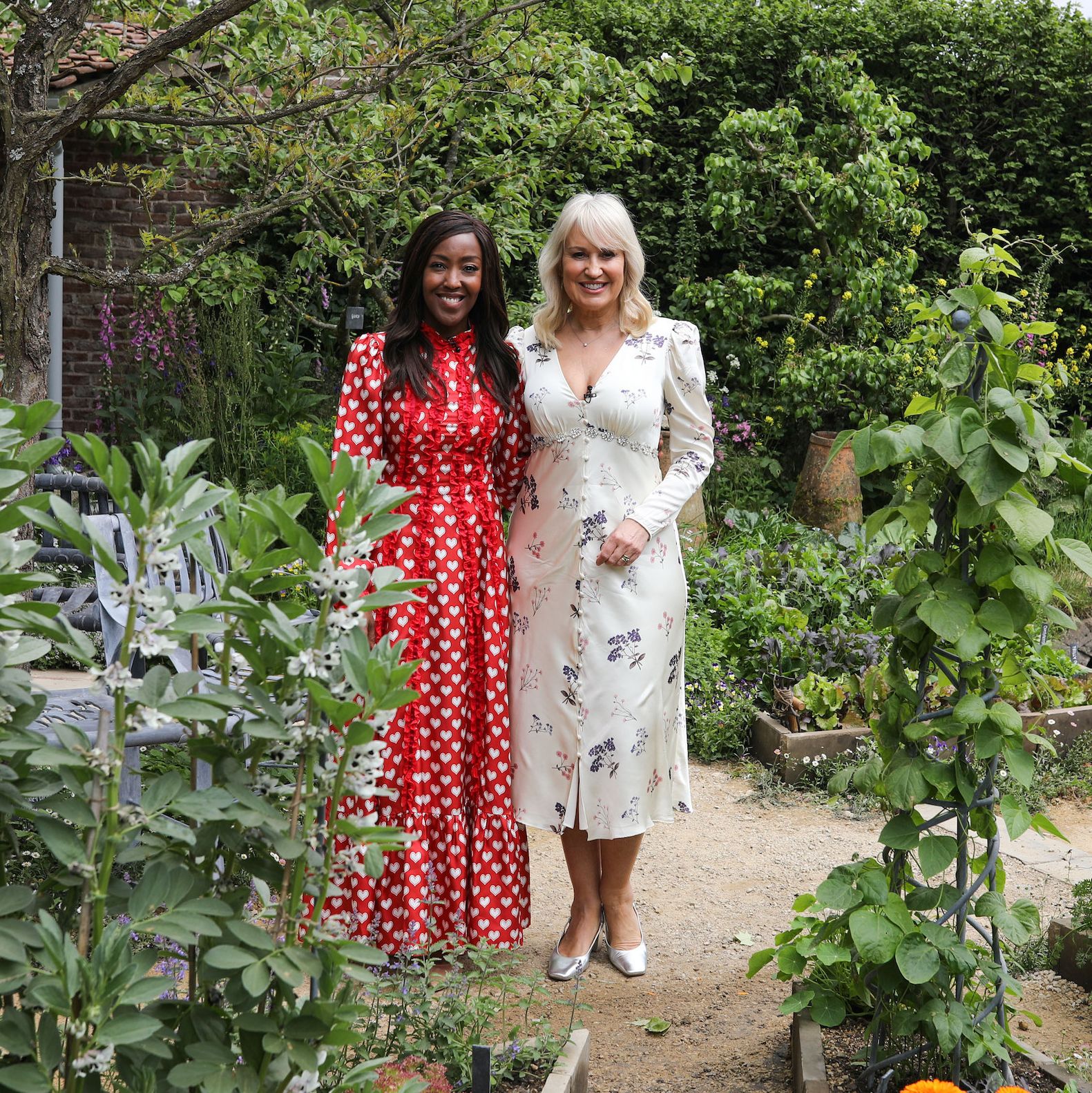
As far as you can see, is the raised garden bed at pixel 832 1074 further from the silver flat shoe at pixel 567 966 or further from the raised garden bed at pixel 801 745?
the raised garden bed at pixel 801 745

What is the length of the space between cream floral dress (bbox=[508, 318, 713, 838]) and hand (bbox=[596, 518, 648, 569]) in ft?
0.10

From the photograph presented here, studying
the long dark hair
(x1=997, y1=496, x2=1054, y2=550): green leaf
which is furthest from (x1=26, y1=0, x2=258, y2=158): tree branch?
(x1=997, y1=496, x2=1054, y2=550): green leaf

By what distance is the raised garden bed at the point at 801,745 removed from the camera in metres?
4.93

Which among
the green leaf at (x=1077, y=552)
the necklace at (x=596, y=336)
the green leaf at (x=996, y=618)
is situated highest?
the necklace at (x=596, y=336)

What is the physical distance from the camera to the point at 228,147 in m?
5.73

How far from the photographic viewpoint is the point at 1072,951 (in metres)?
3.10

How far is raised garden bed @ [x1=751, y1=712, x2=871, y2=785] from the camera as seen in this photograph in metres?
4.93

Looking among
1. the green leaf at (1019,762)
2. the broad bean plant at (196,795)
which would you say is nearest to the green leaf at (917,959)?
the green leaf at (1019,762)

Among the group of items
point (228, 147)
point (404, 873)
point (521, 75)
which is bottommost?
point (404, 873)

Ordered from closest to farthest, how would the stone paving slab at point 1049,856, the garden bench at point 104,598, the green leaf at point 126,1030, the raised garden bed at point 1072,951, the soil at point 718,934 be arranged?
1. the green leaf at point 126,1030
2. the soil at point 718,934
3. the garden bench at point 104,598
4. the raised garden bed at point 1072,951
5. the stone paving slab at point 1049,856

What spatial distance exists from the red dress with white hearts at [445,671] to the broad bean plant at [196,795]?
5.63 feet

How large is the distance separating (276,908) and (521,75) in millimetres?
5263

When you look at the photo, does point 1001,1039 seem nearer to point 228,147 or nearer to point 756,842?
point 756,842

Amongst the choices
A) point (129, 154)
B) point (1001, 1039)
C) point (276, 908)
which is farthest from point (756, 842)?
point (129, 154)
